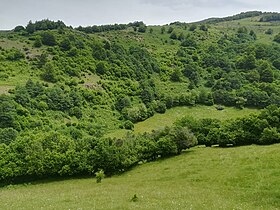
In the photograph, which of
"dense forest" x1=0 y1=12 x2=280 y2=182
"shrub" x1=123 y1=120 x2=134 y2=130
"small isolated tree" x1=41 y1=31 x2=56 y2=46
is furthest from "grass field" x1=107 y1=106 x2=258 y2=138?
"small isolated tree" x1=41 y1=31 x2=56 y2=46

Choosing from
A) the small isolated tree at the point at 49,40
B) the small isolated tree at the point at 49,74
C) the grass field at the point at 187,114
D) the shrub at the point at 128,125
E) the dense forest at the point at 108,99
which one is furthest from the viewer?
the small isolated tree at the point at 49,40

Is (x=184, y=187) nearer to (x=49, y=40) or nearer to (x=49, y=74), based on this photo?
(x=49, y=74)

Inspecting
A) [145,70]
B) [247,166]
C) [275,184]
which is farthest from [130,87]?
[275,184]

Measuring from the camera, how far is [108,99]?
138500mm

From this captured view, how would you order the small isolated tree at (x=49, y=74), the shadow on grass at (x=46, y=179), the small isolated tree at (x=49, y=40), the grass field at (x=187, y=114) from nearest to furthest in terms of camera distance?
the shadow on grass at (x=46, y=179) < the grass field at (x=187, y=114) < the small isolated tree at (x=49, y=74) < the small isolated tree at (x=49, y=40)

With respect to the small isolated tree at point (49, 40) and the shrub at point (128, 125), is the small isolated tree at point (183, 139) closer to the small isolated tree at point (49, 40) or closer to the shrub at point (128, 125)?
the shrub at point (128, 125)

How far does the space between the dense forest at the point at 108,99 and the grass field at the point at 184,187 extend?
4.78 m

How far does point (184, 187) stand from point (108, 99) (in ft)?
324

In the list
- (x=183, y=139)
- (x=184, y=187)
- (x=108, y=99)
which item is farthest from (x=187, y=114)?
(x=184, y=187)

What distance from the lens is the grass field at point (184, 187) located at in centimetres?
2809

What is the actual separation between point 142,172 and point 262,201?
30887 mm

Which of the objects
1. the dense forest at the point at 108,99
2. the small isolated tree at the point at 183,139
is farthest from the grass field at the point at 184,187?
the dense forest at the point at 108,99

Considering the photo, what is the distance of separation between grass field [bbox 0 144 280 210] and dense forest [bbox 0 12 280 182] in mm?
4781

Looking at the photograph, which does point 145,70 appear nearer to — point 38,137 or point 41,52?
point 41,52
